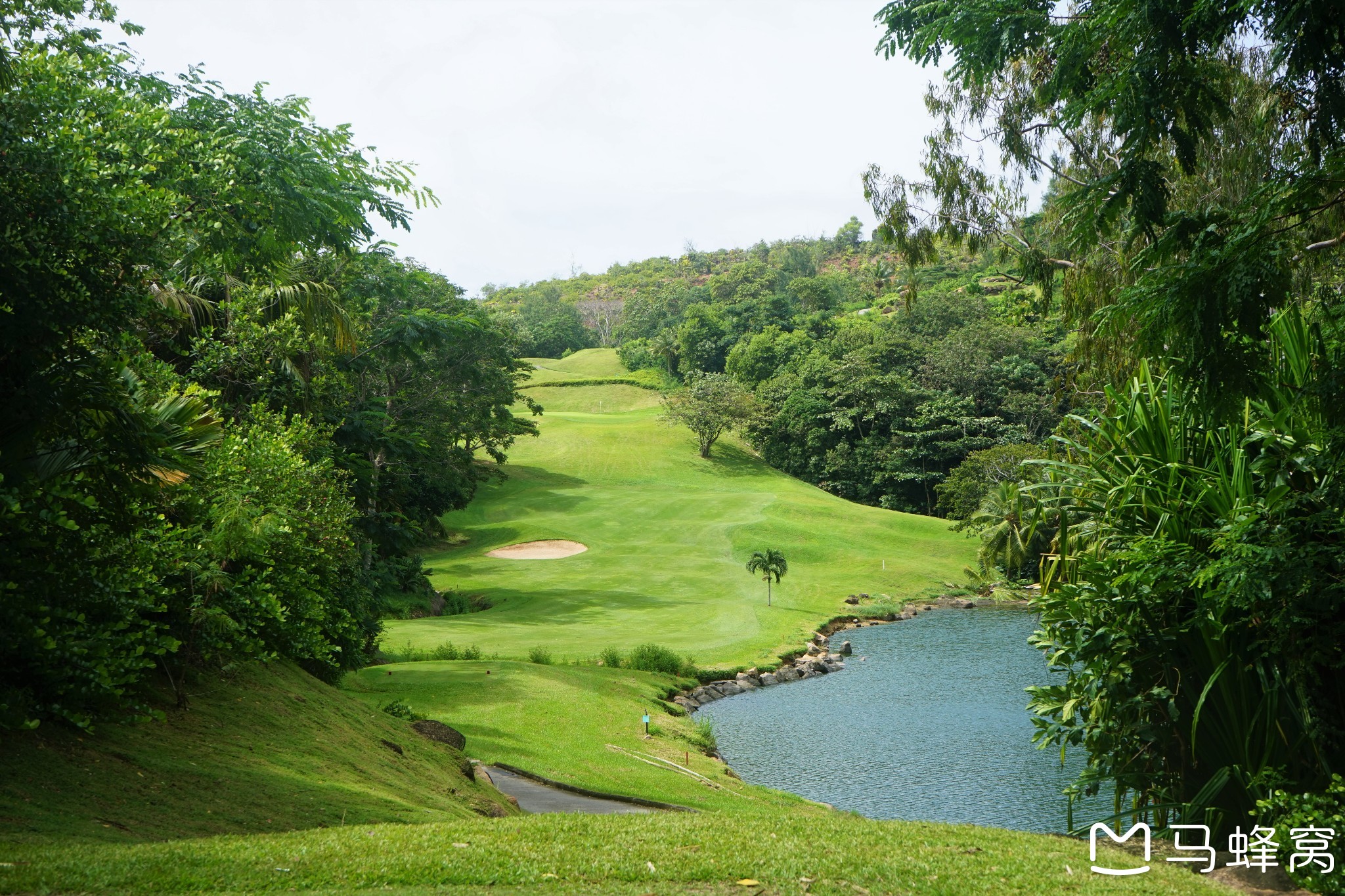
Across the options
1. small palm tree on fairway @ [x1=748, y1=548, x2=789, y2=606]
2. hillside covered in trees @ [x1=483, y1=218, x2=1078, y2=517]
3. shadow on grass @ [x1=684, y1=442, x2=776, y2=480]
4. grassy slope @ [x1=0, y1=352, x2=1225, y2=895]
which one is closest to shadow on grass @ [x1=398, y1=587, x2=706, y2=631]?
small palm tree on fairway @ [x1=748, y1=548, x2=789, y2=606]

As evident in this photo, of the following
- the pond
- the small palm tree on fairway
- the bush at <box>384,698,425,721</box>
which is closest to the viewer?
the bush at <box>384,698,425,721</box>

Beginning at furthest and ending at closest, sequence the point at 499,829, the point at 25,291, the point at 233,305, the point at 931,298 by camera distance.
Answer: the point at 931,298 < the point at 233,305 < the point at 499,829 < the point at 25,291

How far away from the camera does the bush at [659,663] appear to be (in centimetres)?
2906

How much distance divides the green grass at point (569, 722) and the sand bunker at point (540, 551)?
22.8 meters

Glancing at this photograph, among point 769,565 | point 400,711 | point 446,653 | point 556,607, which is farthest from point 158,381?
point 769,565

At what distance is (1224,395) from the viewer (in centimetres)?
785

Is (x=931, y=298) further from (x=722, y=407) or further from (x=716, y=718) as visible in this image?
(x=716, y=718)

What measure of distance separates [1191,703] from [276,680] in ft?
38.1

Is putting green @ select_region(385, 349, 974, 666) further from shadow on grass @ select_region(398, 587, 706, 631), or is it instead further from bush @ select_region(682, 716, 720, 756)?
bush @ select_region(682, 716, 720, 756)

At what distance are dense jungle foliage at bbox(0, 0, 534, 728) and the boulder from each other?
1.93 metres

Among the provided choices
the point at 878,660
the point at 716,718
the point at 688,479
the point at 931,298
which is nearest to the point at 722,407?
the point at 688,479

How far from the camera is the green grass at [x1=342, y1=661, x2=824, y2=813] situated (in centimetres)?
1638

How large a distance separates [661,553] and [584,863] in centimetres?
4294

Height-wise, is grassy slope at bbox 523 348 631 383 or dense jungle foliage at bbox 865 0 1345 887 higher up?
grassy slope at bbox 523 348 631 383
